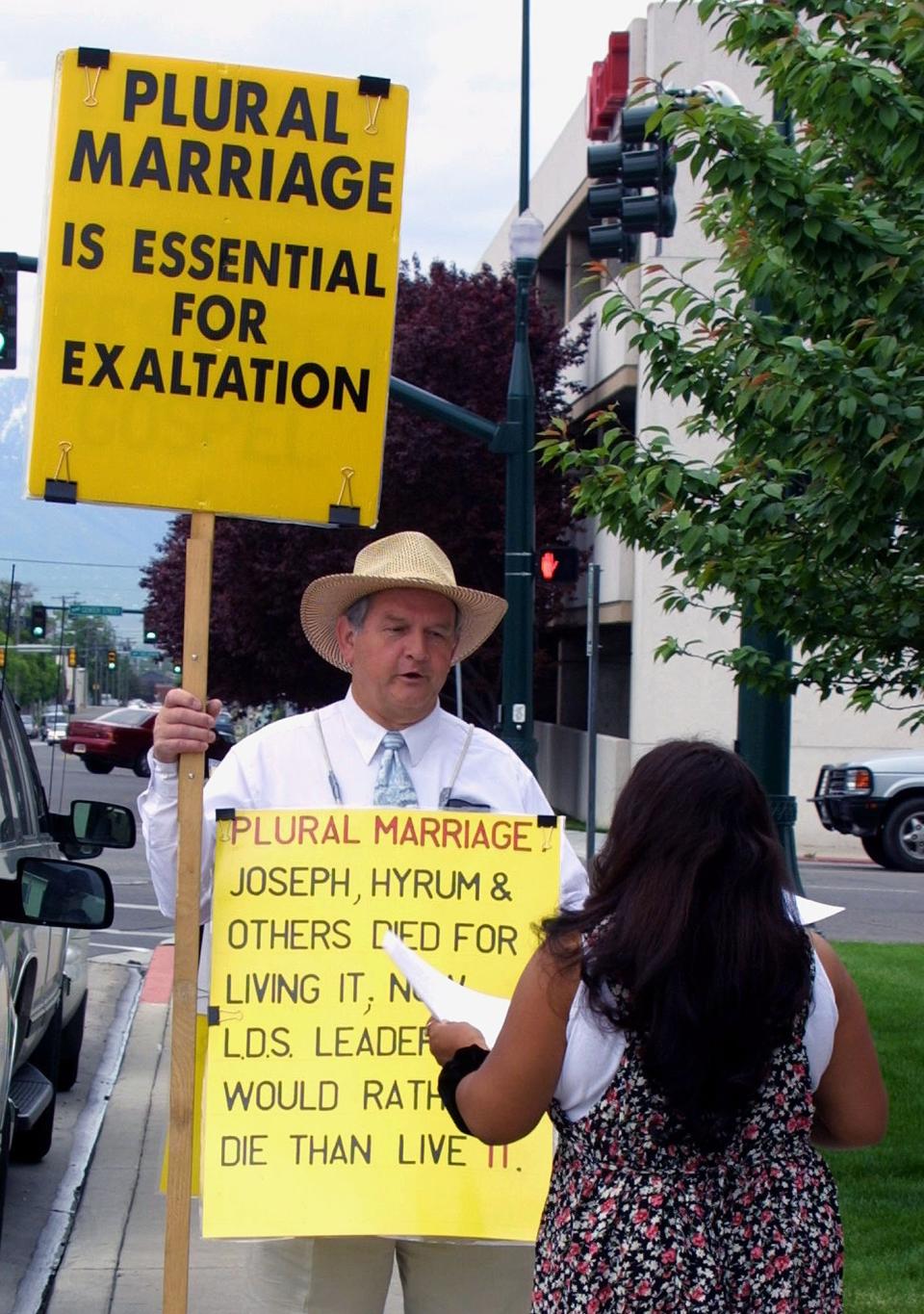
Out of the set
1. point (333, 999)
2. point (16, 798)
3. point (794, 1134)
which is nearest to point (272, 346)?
point (333, 999)

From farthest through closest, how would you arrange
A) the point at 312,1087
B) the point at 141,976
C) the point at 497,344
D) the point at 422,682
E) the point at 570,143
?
the point at 570,143 < the point at 497,344 < the point at 141,976 < the point at 422,682 < the point at 312,1087

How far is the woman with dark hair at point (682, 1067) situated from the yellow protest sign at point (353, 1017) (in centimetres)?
94

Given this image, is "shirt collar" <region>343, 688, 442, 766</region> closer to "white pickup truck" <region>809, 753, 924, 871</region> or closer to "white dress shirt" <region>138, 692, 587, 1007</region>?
"white dress shirt" <region>138, 692, 587, 1007</region>

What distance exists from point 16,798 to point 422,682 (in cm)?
307

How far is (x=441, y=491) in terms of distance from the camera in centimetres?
2875

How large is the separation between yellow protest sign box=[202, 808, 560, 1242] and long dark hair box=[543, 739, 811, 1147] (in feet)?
3.53

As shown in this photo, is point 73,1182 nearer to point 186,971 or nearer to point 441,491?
point 186,971

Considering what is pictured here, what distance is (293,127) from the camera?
3.56 metres

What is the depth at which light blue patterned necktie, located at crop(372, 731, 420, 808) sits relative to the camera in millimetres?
3639

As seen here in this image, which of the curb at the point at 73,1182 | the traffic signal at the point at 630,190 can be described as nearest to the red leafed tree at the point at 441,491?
the traffic signal at the point at 630,190

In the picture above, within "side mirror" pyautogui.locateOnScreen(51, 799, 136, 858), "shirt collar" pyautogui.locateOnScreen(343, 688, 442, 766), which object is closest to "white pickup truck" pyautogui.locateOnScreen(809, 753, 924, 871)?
"side mirror" pyautogui.locateOnScreen(51, 799, 136, 858)

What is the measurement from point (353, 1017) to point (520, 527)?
12874 mm

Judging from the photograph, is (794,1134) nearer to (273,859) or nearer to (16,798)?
(273,859)

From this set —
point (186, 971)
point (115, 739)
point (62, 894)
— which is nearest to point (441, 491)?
point (115, 739)
